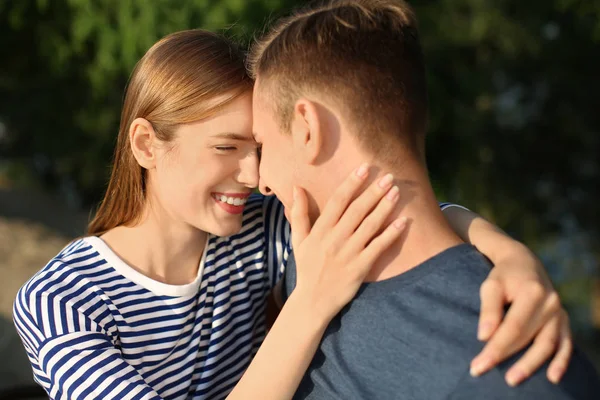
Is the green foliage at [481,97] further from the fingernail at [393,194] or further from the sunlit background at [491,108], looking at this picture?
the fingernail at [393,194]

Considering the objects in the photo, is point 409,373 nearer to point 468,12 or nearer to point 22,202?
point 468,12

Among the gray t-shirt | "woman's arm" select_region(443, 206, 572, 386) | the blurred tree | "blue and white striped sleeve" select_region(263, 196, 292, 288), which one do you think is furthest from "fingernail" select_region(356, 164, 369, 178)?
the blurred tree

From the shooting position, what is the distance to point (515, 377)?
4.60ft

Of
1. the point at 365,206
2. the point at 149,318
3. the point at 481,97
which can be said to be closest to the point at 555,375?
the point at 365,206

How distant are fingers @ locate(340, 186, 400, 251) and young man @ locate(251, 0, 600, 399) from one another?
5 cm

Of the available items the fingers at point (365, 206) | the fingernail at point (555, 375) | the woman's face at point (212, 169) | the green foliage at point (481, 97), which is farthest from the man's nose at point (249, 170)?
the green foliage at point (481, 97)

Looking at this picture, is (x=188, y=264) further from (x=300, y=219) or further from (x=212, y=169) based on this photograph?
(x=300, y=219)

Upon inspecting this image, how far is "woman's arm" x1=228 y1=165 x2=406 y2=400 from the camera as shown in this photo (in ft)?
5.42

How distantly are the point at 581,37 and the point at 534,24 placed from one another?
67 centimetres

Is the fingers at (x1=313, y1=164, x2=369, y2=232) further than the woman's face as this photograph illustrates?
No

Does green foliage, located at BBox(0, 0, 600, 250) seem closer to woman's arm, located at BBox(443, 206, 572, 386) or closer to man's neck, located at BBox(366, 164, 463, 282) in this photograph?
man's neck, located at BBox(366, 164, 463, 282)

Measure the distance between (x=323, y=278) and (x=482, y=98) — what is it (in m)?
7.12

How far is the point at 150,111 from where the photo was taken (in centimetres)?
220

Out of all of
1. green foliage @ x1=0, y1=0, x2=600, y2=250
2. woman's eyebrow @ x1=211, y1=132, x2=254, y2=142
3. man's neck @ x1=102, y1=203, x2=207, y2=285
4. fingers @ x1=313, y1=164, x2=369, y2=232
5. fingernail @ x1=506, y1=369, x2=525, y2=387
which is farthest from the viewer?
green foliage @ x1=0, y1=0, x2=600, y2=250
